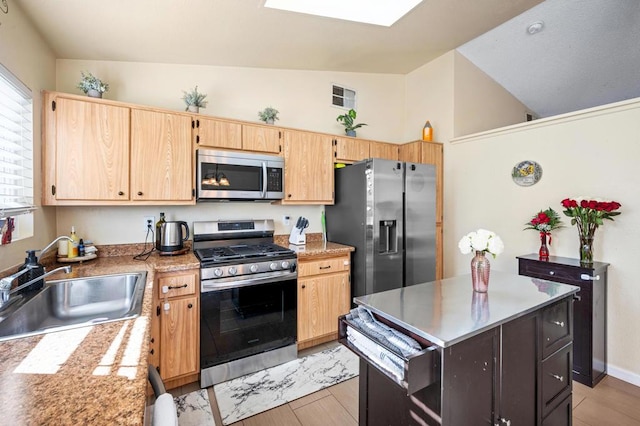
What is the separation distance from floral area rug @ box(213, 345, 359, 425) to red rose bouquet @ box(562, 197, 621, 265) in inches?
85.5

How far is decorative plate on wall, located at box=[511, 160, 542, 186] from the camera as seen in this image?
2871mm

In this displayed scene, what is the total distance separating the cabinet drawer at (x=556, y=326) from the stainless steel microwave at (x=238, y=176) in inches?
84.5

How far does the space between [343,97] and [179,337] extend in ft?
10.2

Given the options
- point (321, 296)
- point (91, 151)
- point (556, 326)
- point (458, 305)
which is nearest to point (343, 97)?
point (321, 296)

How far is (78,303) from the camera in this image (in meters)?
1.63

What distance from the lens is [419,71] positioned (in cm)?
394

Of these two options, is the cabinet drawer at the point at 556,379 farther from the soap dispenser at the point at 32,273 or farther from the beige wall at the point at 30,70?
the beige wall at the point at 30,70

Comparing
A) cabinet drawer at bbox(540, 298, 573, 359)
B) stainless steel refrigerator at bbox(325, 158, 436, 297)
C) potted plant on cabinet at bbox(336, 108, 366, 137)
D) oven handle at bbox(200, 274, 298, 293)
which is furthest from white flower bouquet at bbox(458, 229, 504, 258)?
potted plant on cabinet at bbox(336, 108, 366, 137)

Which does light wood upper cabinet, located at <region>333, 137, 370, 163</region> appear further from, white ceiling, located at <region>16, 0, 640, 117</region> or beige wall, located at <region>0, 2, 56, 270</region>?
beige wall, located at <region>0, 2, 56, 270</region>

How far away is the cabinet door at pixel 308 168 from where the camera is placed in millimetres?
2852

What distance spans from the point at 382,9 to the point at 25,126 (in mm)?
2735

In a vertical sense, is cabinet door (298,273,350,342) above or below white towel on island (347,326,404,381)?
below

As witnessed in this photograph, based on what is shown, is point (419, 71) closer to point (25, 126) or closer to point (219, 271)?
point (219, 271)

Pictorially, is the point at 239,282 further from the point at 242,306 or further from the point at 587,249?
the point at 587,249
